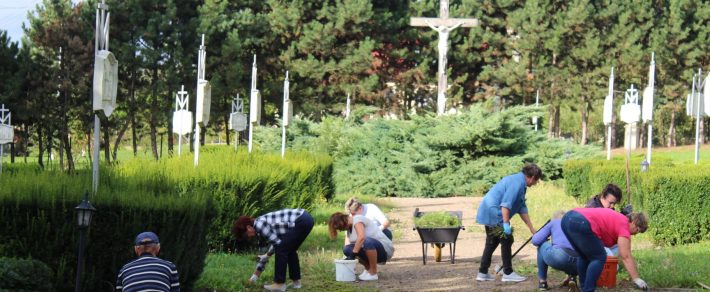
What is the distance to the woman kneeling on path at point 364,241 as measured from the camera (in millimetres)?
11812

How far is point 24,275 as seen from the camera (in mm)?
8633

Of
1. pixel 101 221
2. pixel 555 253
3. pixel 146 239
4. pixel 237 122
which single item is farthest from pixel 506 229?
pixel 237 122

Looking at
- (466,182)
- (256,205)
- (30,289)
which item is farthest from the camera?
(466,182)

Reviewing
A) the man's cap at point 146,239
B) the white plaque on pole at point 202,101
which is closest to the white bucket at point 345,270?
the man's cap at point 146,239

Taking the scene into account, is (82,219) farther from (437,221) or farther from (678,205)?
(678,205)

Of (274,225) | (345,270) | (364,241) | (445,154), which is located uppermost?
(445,154)

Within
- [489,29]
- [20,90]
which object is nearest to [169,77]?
[20,90]

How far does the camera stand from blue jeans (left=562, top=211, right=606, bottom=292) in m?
9.62

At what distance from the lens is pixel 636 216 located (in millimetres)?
9773

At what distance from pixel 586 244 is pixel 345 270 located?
328cm

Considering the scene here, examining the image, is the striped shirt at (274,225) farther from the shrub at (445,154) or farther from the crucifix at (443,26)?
the crucifix at (443,26)

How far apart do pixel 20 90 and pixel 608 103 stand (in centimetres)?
2244

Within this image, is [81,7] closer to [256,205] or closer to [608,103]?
[608,103]

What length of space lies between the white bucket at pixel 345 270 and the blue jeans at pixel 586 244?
299 centimetres
